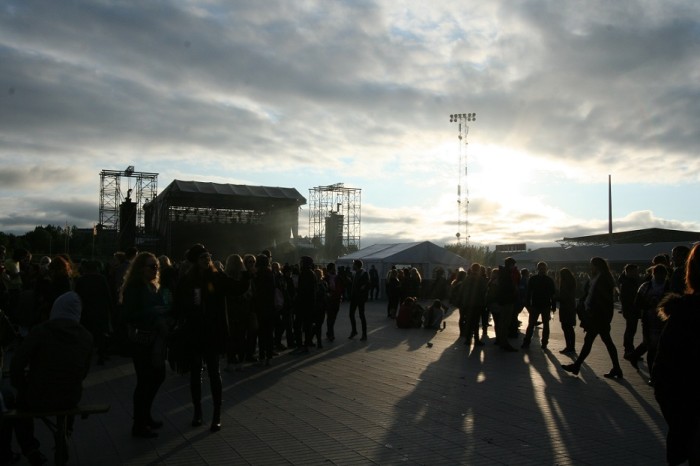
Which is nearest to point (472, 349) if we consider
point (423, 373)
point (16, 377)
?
point (423, 373)

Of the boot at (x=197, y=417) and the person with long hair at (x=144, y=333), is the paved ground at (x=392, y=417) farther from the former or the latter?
the person with long hair at (x=144, y=333)

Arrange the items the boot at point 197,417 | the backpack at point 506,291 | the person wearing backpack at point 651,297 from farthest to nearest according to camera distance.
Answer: the backpack at point 506,291
the person wearing backpack at point 651,297
the boot at point 197,417

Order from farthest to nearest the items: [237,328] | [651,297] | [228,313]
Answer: [228,313], [237,328], [651,297]

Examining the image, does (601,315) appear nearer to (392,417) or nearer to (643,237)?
(392,417)

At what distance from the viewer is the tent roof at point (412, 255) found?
112ft

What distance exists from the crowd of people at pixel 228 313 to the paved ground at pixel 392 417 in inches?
16.7

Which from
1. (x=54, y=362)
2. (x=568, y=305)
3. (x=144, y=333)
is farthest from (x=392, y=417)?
(x=568, y=305)

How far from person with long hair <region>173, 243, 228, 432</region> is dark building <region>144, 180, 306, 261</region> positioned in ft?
131

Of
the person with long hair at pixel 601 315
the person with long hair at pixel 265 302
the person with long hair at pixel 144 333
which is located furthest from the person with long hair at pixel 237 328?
the person with long hair at pixel 601 315

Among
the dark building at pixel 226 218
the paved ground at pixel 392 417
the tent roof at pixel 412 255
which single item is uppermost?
the dark building at pixel 226 218

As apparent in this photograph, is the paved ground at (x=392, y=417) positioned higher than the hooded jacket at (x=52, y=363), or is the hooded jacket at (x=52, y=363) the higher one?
the hooded jacket at (x=52, y=363)

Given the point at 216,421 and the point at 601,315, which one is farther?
the point at 601,315

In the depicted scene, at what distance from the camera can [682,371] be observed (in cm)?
313

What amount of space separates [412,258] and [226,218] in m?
21.1
